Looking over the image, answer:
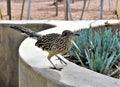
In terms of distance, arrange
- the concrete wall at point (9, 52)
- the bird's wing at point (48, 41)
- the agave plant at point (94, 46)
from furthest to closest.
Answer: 1. the concrete wall at point (9, 52)
2. the agave plant at point (94, 46)
3. the bird's wing at point (48, 41)

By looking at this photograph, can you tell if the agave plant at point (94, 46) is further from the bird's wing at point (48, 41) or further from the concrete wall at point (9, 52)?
the concrete wall at point (9, 52)

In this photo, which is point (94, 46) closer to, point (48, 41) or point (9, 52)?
point (48, 41)

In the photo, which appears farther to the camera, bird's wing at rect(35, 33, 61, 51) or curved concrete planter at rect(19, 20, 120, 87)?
bird's wing at rect(35, 33, 61, 51)

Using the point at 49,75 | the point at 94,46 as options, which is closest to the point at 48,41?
the point at 49,75

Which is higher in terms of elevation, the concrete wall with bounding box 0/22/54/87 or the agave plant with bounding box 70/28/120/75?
the agave plant with bounding box 70/28/120/75

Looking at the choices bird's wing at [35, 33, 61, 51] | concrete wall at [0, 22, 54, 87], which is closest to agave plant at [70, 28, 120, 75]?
bird's wing at [35, 33, 61, 51]

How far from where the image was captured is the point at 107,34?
5.19m

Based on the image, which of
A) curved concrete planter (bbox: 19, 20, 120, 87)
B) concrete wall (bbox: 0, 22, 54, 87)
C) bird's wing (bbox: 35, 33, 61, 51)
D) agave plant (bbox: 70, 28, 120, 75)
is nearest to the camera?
curved concrete planter (bbox: 19, 20, 120, 87)

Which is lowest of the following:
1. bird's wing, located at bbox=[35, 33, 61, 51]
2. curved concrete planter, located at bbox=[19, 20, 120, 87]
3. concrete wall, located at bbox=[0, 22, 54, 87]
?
concrete wall, located at bbox=[0, 22, 54, 87]

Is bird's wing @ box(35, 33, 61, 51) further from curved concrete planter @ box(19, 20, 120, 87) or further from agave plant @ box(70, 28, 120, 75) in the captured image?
agave plant @ box(70, 28, 120, 75)

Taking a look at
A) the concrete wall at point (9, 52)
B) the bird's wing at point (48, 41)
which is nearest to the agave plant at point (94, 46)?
the bird's wing at point (48, 41)

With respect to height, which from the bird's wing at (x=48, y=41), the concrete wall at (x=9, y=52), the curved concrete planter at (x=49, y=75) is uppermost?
the bird's wing at (x=48, y=41)

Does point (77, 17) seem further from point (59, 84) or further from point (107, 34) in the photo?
point (59, 84)

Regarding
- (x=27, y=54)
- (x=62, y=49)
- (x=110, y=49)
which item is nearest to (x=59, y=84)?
(x=62, y=49)
